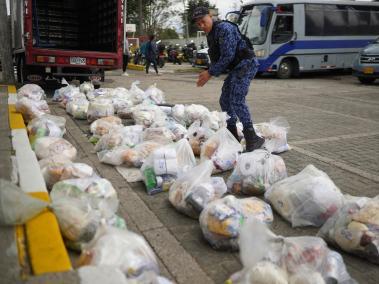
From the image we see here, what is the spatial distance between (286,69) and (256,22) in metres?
2.04

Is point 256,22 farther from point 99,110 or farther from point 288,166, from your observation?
point 288,166

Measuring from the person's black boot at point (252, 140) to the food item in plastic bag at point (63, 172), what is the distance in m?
1.99

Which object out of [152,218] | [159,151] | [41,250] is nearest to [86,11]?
[159,151]

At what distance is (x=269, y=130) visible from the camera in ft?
16.7

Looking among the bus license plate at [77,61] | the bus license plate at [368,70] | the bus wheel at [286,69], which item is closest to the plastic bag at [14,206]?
the bus license plate at [77,61]

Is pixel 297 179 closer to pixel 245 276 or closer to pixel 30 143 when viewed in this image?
pixel 245 276

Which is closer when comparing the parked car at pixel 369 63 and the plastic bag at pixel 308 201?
the plastic bag at pixel 308 201

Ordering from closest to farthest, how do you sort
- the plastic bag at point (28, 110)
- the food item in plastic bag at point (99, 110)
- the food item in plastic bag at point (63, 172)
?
1. the food item in plastic bag at point (63, 172)
2. the plastic bag at point (28, 110)
3. the food item in plastic bag at point (99, 110)

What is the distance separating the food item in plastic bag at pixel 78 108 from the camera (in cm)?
647

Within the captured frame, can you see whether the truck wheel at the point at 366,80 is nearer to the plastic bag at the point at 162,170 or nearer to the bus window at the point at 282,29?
the bus window at the point at 282,29

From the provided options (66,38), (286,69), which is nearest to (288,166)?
(66,38)

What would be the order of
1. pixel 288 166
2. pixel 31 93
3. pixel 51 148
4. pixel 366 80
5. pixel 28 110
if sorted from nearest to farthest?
pixel 51 148 < pixel 288 166 < pixel 28 110 < pixel 31 93 < pixel 366 80

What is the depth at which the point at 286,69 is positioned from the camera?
52.1 feet

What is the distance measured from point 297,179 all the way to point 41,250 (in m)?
1.95
